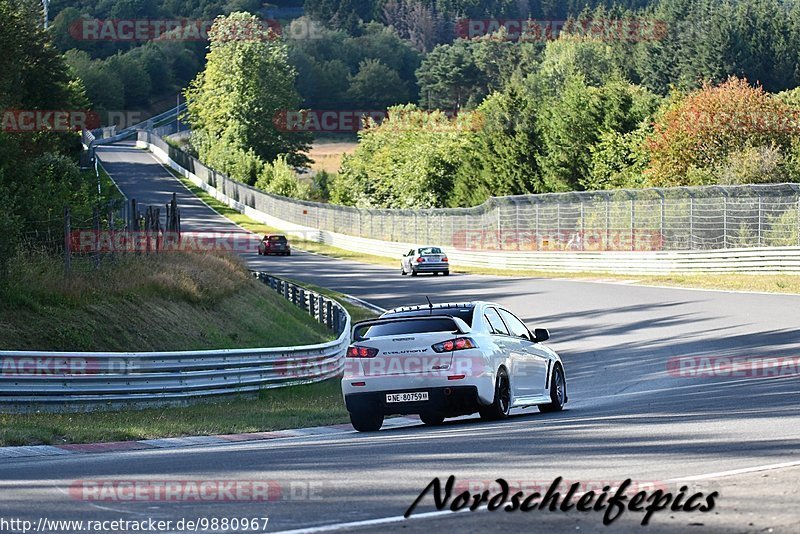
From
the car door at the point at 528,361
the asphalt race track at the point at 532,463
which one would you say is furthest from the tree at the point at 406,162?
the car door at the point at 528,361

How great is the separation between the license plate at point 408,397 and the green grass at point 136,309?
738 cm

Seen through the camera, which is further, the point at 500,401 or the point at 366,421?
the point at 366,421

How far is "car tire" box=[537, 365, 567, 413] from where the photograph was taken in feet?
56.2

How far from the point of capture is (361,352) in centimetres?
1550

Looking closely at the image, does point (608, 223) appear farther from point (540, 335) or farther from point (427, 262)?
point (540, 335)

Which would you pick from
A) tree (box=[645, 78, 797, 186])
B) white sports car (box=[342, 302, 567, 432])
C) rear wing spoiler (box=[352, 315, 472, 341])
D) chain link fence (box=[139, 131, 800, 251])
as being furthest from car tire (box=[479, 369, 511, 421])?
tree (box=[645, 78, 797, 186])

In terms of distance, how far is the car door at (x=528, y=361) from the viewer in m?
16.3

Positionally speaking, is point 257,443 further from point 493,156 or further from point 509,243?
point 493,156

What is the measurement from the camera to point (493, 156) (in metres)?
100

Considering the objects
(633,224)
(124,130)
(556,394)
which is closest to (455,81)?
(124,130)

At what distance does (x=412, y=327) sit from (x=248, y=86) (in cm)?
12566

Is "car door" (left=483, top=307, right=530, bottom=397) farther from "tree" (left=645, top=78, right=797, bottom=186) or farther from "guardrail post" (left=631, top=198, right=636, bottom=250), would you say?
"tree" (left=645, top=78, right=797, bottom=186)

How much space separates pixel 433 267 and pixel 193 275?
2795 cm

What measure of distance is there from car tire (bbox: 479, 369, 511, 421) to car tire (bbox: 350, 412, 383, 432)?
4.25 ft
